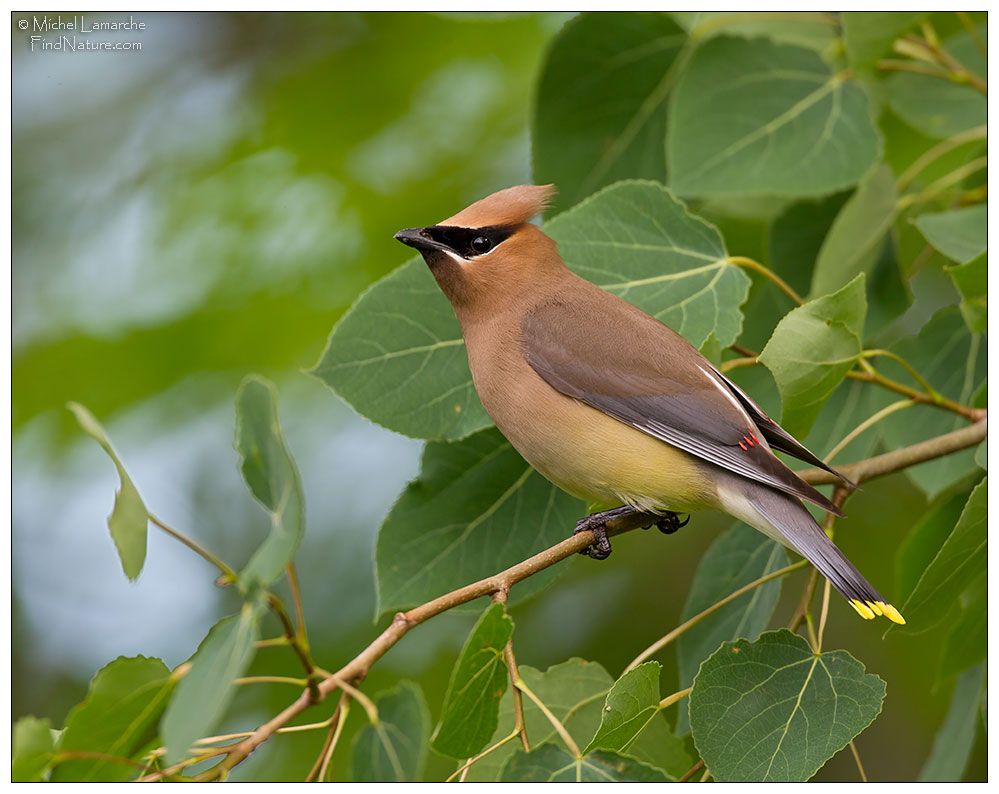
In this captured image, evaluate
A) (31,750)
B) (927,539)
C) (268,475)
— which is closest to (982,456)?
(927,539)

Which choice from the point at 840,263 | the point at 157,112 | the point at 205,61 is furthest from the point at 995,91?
the point at 157,112

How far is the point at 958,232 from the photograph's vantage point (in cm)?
256

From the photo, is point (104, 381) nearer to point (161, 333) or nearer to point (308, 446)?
point (161, 333)

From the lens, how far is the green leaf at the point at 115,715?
190 cm

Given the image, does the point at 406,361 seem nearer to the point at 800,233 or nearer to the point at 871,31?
the point at 800,233

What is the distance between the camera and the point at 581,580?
12.3ft

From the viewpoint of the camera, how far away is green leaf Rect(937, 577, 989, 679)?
2.41 meters

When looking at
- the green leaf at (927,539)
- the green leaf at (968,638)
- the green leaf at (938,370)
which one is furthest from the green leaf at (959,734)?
the green leaf at (938,370)

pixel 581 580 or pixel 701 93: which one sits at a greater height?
pixel 701 93

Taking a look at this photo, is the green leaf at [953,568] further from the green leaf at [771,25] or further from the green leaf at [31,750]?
the green leaf at [31,750]

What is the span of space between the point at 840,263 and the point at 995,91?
60 cm

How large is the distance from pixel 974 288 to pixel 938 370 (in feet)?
1.76

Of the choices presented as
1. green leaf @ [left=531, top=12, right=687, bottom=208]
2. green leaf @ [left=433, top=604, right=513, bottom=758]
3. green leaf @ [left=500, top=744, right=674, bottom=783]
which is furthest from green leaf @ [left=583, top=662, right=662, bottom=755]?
green leaf @ [left=531, top=12, right=687, bottom=208]

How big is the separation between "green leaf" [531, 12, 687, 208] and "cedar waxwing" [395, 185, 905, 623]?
1.37 ft
